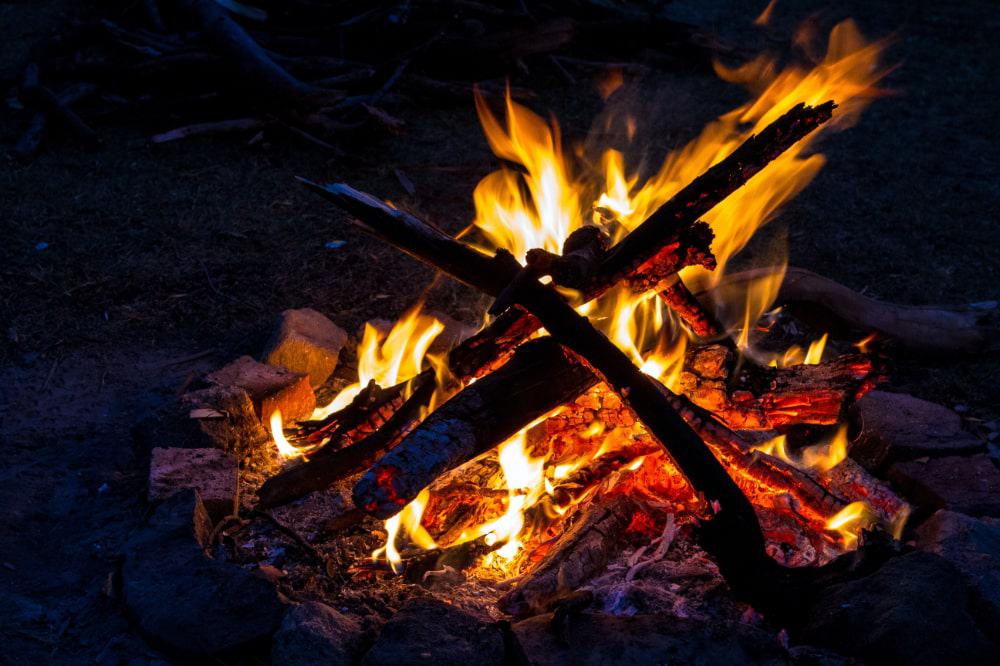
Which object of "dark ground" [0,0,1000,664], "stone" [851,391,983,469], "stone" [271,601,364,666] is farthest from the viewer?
"stone" [851,391,983,469]

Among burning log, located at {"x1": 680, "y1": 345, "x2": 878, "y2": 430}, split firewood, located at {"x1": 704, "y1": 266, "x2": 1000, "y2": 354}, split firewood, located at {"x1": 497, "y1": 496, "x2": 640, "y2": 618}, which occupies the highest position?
burning log, located at {"x1": 680, "y1": 345, "x2": 878, "y2": 430}

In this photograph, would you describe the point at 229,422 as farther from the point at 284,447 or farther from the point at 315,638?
the point at 315,638

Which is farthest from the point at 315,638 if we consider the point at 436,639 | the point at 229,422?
the point at 229,422

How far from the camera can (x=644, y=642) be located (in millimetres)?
2174

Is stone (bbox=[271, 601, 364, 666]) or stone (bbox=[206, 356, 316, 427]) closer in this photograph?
stone (bbox=[271, 601, 364, 666])

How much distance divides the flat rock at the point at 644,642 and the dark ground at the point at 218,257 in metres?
1.24

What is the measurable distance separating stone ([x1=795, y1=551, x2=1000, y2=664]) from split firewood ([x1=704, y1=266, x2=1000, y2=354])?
202 centimetres

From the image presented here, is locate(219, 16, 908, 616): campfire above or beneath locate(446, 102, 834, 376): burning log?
beneath

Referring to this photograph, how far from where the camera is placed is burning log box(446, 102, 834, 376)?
9.49 feet

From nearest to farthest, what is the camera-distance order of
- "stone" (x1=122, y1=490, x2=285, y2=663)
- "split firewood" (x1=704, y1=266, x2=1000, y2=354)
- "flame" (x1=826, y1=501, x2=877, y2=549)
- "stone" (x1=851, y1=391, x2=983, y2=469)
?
"stone" (x1=122, y1=490, x2=285, y2=663) → "flame" (x1=826, y1=501, x2=877, y2=549) → "stone" (x1=851, y1=391, x2=983, y2=469) → "split firewood" (x1=704, y1=266, x2=1000, y2=354)

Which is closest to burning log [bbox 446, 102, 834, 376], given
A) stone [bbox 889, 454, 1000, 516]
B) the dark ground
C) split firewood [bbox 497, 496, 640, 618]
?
split firewood [bbox 497, 496, 640, 618]

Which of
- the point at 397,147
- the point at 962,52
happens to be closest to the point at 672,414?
the point at 397,147

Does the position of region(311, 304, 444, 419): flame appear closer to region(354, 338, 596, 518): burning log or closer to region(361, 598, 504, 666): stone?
region(354, 338, 596, 518): burning log

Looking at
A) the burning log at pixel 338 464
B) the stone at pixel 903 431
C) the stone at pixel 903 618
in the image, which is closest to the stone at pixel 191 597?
the burning log at pixel 338 464
